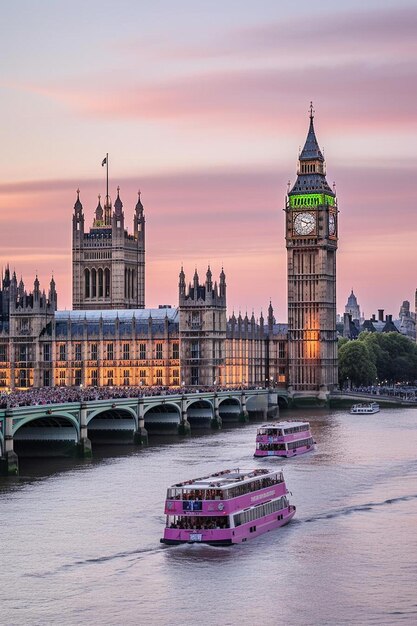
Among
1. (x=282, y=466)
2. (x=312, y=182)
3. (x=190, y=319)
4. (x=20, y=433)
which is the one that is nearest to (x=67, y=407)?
(x=20, y=433)

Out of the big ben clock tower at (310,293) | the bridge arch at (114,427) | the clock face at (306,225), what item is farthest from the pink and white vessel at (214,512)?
the clock face at (306,225)

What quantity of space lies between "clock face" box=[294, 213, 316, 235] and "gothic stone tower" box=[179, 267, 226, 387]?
69.1 feet

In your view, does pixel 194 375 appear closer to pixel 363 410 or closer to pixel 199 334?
pixel 199 334

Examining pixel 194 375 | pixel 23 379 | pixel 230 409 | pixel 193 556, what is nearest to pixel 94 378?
pixel 23 379

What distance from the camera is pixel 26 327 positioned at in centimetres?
17738

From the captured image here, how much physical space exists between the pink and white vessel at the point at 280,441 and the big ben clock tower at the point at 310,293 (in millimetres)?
77327

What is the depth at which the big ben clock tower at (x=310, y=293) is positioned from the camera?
189625mm

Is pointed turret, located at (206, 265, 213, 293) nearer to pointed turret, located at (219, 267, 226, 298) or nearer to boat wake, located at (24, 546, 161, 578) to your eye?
pointed turret, located at (219, 267, 226, 298)

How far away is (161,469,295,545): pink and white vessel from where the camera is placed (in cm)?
6669

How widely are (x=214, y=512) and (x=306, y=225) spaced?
126731mm

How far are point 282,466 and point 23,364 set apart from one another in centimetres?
8159

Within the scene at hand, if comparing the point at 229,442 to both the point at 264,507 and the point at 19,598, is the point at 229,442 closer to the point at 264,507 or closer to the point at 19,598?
the point at 264,507

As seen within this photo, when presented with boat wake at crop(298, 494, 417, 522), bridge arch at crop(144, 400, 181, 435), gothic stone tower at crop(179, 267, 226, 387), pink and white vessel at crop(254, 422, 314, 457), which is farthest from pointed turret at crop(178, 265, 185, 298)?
boat wake at crop(298, 494, 417, 522)

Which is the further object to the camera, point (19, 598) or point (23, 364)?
point (23, 364)
